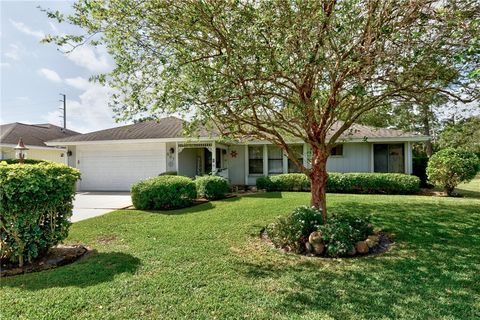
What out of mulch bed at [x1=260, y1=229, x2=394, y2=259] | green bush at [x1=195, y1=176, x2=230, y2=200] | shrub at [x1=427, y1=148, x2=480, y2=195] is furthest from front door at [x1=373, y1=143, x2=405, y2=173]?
mulch bed at [x1=260, y1=229, x2=394, y2=259]

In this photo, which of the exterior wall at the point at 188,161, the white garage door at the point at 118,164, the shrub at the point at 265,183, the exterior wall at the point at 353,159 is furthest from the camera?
the exterior wall at the point at 188,161

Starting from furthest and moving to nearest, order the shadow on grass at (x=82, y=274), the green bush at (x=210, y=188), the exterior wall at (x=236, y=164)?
the exterior wall at (x=236, y=164)
the green bush at (x=210, y=188)
the shadow on grass at (x=82, y=274)

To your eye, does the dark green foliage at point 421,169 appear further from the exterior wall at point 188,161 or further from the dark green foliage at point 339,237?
the exterior wall at point 188,161

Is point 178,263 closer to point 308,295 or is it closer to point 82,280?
point 82,280

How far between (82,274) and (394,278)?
15.5ft

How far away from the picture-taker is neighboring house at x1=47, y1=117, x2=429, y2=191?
1523 centimetres

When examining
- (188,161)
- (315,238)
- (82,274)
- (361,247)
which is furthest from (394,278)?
(188,161)

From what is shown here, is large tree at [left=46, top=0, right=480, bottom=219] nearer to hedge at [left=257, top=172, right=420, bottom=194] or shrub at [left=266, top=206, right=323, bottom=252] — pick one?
shrub at [left=266, top=206, right=323, bottom=252]

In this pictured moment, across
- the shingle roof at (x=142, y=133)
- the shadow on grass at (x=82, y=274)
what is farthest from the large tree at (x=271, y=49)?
the shingle roof at (x=142, y=133)

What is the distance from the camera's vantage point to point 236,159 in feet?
56.3

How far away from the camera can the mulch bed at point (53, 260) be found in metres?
4.69

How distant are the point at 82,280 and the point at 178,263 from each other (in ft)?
4.70

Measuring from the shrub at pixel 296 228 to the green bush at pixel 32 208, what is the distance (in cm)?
407

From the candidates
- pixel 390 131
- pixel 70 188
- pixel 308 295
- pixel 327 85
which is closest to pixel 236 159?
pixel 390 131
